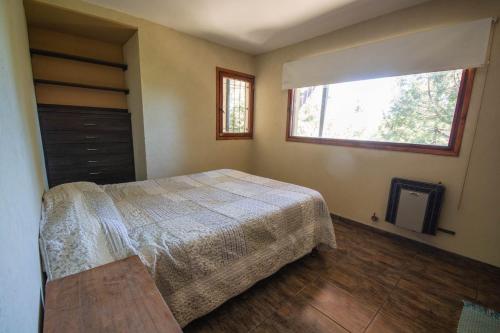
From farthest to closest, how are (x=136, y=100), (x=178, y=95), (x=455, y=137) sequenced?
(x=178, y=95), (x=136, y=100), (x=455, y=137)

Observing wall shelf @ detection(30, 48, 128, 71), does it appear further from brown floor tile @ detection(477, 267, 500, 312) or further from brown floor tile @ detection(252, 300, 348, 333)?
brown floor tile @ detection(477, 267, 500, 312)

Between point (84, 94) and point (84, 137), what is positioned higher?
point (84, 94)

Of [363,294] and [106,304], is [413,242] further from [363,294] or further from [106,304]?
[106,304]

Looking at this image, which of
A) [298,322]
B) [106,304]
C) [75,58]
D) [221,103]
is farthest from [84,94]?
[298,322]

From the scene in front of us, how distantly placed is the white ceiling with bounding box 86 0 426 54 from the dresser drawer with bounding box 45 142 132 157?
62.6 inches

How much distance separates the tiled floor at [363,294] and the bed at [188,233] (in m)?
0.17

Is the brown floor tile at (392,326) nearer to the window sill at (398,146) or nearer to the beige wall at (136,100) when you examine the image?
the window sill at (398,146)

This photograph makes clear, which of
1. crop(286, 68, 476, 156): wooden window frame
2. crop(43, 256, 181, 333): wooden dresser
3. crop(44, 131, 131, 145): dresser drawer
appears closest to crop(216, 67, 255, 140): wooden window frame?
→ crop(44, 131, 131, 145): dresser drawer

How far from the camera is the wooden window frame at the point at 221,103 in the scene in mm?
3383

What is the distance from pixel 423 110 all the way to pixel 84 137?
391cm

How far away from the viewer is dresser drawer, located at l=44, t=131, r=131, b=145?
2468mm

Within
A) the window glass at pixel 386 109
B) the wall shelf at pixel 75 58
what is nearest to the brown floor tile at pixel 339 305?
the window glass at pixel 386 109

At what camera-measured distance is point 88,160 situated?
2701 mm

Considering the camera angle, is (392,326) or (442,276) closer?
(392,326)
